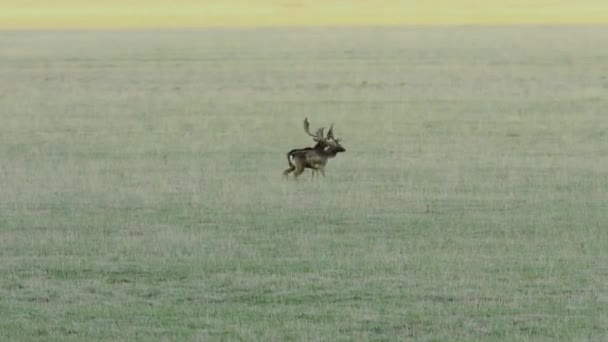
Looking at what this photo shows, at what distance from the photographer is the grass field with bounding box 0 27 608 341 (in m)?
11.2

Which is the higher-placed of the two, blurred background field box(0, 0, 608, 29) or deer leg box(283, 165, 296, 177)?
blurred background field box(0, 0, 608, 29)

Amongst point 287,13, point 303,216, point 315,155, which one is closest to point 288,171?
point 315,155

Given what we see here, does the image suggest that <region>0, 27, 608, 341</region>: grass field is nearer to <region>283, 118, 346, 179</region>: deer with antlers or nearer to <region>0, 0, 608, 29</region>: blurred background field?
<region>283, 118, 346, 179</region>: deer with antlers

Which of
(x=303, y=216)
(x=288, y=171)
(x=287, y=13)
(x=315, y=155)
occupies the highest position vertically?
(x=287, y=13)

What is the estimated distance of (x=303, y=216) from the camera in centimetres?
1652

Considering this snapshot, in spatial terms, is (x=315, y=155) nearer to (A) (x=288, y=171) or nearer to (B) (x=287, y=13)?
(A) (x=288, y=171)

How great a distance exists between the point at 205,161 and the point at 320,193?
14.6ft

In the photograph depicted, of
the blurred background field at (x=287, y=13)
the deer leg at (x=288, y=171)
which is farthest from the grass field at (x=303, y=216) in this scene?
the blurred background field at (x=287, y=13)

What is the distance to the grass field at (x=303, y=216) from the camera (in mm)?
11172

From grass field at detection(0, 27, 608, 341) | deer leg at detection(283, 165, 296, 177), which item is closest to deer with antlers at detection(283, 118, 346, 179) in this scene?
deer leg at detection(283, 165, 296, 177)

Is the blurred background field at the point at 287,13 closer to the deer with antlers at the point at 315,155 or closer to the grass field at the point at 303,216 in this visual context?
the grass field at the point at 303,216

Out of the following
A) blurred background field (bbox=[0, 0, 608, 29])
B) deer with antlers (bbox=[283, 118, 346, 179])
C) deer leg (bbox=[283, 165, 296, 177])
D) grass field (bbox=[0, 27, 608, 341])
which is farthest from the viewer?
blurred background field (bbox=[0, 0, 608, 29])

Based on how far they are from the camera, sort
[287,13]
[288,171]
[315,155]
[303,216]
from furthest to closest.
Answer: [287,13] < [288,171] < [315,155] < [303,216]

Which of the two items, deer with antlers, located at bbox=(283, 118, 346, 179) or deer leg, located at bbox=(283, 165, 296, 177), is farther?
deer leg, located at bbox=(283, 165, 296, 177)
